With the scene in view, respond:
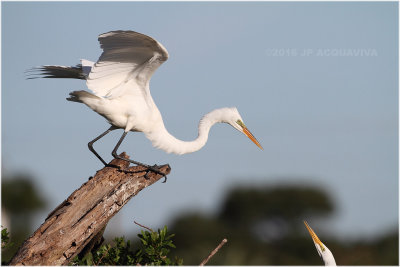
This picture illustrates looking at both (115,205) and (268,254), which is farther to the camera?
(268,254)

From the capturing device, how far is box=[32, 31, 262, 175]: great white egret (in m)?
6.16

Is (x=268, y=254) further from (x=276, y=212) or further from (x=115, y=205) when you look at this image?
(x=115, y=205)

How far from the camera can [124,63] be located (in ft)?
21.3

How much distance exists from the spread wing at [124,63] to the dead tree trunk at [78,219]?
3.48ft

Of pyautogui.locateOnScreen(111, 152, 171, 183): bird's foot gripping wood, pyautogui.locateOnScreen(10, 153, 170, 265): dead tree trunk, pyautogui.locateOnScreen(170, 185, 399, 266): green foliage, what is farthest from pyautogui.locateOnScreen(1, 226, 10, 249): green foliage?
pyautogui.locateOnScreen(170, 185, 399, 266): green foliage

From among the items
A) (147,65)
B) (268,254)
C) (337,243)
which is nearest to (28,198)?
(268,254)

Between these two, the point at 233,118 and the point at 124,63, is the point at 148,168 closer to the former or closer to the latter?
the point at 124,63

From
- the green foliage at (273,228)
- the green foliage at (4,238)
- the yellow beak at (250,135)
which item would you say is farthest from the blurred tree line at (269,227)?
the green foliage at (4,238)

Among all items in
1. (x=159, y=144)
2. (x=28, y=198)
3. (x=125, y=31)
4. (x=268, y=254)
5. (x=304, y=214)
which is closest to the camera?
(x=125, y=31)

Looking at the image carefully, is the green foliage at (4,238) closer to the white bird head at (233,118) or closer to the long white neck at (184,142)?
the long white neck at (184,142)

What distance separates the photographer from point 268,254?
131ft

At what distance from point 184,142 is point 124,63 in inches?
54.9

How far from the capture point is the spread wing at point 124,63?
19.7 feet

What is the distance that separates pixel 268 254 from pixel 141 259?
35.1 metres
